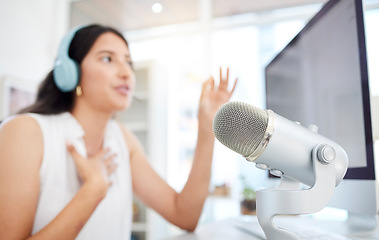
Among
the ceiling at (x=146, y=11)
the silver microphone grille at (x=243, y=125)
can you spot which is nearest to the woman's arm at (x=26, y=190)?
the silver microphone grille at (x=243, y=125)

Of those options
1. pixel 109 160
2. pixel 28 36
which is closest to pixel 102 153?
pixel 109 160

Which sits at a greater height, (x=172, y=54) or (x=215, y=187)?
(x=172, y=54)

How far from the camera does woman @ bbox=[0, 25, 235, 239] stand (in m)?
0.69

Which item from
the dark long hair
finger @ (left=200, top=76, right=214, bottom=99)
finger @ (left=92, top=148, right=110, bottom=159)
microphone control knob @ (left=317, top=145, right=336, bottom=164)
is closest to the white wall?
the dark long hair

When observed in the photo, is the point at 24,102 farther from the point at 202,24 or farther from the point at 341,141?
the point at 341,141

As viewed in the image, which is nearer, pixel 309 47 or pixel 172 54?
pixel 309 47

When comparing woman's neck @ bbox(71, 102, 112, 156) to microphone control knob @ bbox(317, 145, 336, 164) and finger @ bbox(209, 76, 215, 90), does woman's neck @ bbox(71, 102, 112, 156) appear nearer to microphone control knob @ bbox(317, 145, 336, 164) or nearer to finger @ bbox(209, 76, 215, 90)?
finger @ bbox(209, 76, 215, 90)

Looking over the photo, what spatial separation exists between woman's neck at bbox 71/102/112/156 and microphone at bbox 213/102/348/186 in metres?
0.63

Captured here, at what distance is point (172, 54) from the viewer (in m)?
2.74

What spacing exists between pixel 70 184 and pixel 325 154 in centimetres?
69

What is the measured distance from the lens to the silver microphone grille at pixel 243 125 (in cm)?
39

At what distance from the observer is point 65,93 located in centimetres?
102

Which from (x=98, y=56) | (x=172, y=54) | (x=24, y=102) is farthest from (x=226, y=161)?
(x=98, y=56)

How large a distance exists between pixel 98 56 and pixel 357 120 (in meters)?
0.71
